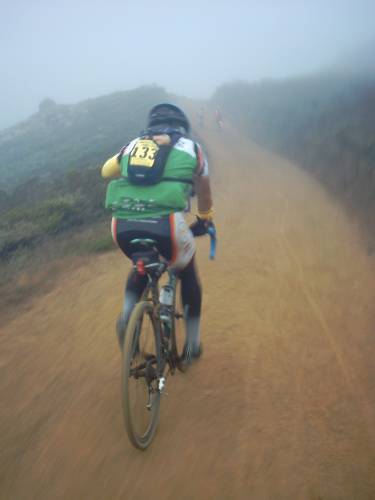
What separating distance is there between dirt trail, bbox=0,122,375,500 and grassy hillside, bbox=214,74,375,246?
3.40 m

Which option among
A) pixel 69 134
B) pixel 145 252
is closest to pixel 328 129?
pixel 145 252

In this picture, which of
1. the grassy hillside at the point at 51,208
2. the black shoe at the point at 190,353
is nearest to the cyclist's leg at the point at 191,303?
the black shoe at the point at 190,353

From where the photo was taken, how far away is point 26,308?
5.11 metres

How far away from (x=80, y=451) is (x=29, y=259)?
4.72 metres

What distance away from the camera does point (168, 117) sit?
8.87 feet

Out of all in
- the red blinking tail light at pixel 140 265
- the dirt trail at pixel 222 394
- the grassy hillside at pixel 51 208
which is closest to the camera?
the red blinking tail light at pixel 140 265

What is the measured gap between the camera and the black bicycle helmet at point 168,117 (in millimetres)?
2703

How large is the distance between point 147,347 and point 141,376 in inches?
7.9

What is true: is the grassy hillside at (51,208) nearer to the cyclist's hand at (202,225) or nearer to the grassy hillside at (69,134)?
the grassy hillside at (69,134)

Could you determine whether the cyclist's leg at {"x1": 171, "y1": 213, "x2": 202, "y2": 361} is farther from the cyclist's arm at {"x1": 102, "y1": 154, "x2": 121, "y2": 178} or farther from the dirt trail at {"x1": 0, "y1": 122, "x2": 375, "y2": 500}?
the cyclist's arm at {"x1": 102, "y1": 154, "x2": 121, "y2": 178}

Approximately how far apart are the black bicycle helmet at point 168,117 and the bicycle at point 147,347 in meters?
0.84

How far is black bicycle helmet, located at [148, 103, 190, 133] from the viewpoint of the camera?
2.70 metres

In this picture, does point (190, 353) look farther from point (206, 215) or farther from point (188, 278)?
point (206, 215)

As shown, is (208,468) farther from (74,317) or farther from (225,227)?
(225,227)
